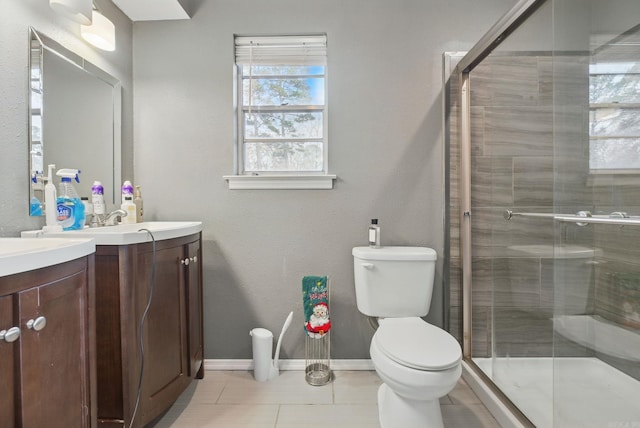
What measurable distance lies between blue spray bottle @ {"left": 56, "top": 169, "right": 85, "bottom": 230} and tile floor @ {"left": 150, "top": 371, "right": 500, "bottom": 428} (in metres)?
0.97

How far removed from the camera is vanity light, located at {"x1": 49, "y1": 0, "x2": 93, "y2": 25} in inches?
45.9

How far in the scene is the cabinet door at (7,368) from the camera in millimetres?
655

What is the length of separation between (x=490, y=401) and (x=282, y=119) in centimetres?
188

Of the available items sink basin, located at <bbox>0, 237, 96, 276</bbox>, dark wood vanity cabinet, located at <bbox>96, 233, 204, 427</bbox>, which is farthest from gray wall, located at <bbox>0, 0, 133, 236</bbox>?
dark wood vanity cabinet, located at <bbox>96, 233, 204, 427</bbox>

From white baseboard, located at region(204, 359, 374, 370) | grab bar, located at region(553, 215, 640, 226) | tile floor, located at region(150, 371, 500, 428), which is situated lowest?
tile floor, located at region(150, 371, 500, 428)

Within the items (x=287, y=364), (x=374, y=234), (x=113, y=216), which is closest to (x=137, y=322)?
(x=113, y=216)

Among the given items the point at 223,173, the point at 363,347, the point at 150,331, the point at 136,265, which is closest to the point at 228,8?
the point at 223,173

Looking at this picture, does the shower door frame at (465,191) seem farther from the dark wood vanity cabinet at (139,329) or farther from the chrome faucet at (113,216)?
the chrome faucet at (113,216)

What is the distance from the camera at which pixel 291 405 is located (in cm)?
149

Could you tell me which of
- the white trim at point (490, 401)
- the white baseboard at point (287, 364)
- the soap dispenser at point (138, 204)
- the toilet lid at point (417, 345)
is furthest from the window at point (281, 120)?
the white trim at point (490, 401)

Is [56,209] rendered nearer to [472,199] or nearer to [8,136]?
[8,136]

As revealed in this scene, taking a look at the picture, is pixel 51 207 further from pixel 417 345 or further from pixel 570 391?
pixel 570 391

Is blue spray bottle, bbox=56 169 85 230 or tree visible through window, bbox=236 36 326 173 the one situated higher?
tree visible through window, bbox=236 36 326 173

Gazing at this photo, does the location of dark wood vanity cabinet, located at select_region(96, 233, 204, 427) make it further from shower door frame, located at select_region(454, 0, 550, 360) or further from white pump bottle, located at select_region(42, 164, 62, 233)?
shower door frame, located at select_region(454, 0, 550, 360)
